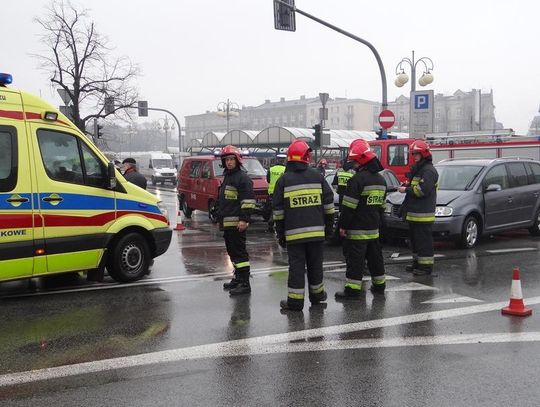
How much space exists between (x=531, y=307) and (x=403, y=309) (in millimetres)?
1435

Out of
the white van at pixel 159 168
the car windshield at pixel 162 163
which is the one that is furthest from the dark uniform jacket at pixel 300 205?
the car windshield at pixel 162 163

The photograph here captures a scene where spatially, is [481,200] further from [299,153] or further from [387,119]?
[387,119]

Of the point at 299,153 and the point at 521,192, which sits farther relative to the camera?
the point at 521,192

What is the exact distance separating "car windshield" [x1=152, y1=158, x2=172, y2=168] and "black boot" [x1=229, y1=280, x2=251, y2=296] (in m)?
35.6

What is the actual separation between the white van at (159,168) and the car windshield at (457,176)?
1237 inches

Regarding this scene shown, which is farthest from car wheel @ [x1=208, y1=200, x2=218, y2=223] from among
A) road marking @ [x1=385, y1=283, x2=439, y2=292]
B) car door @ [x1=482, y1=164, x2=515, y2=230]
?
road marking @ [x1=385, y1=283, x2=439, y2=292]

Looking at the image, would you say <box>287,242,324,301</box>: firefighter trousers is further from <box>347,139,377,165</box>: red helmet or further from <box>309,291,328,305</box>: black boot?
<box>347,139,377,165</box>: red helmet

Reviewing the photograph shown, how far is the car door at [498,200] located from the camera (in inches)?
419

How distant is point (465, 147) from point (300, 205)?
38.2ft

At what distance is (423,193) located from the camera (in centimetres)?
780

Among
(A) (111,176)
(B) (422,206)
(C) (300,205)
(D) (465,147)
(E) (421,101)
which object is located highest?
(E) (421,101)

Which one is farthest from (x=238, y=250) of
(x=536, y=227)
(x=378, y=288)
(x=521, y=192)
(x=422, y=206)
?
(x=536, y=227)

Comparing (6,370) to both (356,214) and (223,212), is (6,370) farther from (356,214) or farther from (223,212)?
(356,214)

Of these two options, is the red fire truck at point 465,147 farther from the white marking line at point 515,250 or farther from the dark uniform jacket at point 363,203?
the dark uniform jacket at point 363,203
